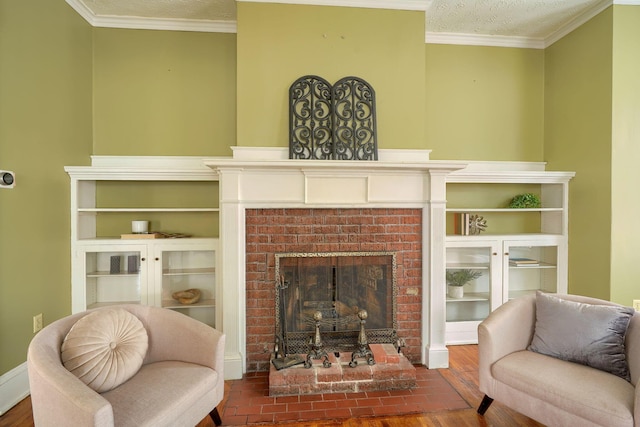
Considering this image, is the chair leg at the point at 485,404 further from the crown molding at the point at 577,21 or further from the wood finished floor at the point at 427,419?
the crown molding at the point at 577,21

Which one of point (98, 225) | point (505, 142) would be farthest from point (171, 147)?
point (505, 142)

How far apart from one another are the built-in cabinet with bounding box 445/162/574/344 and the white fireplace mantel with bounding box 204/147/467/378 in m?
0.45

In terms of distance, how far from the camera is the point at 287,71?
9.10 ft

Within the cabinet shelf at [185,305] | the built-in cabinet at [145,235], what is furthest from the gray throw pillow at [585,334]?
the cabinet shelf at [185,305]

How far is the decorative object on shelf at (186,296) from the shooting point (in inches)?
115

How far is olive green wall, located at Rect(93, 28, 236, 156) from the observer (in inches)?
123

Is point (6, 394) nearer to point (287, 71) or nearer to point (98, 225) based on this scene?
point (98, 225)

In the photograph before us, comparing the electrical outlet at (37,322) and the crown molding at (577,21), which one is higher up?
the crown molding at (577,21)

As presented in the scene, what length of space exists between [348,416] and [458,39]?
3.53 meters

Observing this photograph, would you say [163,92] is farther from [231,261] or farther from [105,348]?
[105,348]

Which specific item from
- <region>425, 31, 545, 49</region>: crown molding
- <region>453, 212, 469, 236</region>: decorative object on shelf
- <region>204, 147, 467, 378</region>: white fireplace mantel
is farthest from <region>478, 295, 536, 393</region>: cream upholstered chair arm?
<region>425, 31, 545, 49</region>: crown molding

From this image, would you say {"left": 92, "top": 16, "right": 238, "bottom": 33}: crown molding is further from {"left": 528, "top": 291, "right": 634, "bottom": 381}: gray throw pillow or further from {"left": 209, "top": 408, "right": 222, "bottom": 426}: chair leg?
{"left": 528, "top": 291, "right": 634, "bottom": 381}: gray throw pillow

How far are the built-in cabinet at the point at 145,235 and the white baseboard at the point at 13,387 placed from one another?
2.07 ft

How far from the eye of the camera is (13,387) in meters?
2.22
